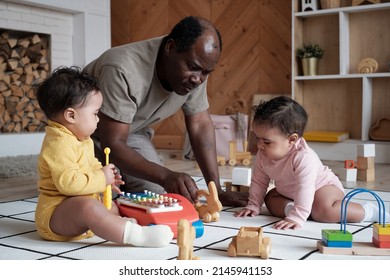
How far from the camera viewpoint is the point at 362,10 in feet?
10.5

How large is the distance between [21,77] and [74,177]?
2.58 meters

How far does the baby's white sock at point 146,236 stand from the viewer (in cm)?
123

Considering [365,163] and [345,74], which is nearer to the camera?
[365,163]

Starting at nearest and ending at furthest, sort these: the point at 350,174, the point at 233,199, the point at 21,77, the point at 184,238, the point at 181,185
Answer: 1. the point at 184,238
2. the point at 181,185
3. the point at 233,199
4. the point at 350,174
5. the point at 21,77

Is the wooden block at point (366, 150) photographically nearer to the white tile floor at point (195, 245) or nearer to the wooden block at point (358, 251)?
the white tile floor at point (195, 245)

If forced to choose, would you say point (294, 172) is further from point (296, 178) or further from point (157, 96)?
point (157, 96)

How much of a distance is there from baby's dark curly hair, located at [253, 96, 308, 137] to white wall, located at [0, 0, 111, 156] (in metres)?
2.32

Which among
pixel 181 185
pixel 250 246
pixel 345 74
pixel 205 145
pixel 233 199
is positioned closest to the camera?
pixel 250 246

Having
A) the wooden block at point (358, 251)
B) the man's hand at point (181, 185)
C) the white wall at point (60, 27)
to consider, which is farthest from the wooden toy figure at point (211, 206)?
the white wall at point (60, 27)

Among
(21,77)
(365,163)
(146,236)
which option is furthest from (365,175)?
(21,77)

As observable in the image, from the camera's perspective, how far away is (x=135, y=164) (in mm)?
1555

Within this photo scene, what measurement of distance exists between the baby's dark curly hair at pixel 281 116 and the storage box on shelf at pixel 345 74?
1.81 m
